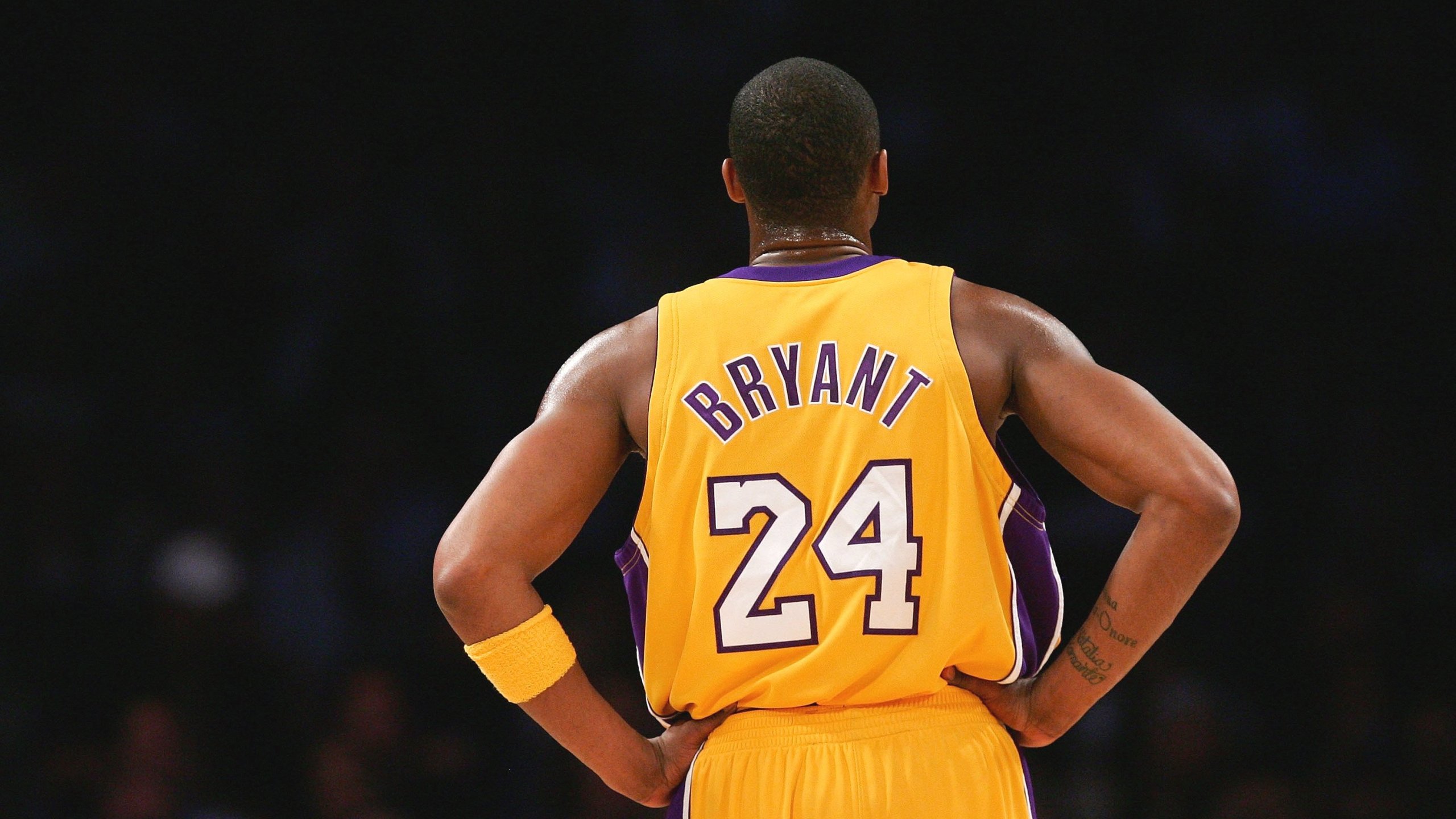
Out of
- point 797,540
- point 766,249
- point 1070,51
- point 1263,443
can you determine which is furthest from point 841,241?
point 1070,51

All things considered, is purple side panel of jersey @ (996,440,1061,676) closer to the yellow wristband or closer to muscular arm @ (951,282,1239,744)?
muscular arm @ (951,282,1239,744)

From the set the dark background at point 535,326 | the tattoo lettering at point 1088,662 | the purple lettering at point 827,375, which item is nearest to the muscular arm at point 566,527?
the purple lettering at point 827,375

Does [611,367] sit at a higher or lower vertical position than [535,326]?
higher

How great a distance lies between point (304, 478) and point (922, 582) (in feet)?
12.7

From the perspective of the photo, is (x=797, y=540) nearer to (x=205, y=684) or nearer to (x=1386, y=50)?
(x=205, y=684)

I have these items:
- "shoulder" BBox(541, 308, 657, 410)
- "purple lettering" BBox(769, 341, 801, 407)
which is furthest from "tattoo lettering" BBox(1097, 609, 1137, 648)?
"shoulder" BBox(541, 308, 657, 410)

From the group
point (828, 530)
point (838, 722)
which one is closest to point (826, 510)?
point (828, 530)

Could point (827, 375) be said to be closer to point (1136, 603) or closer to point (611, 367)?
point (611, 367)

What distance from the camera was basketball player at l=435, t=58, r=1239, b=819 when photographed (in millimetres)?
2172

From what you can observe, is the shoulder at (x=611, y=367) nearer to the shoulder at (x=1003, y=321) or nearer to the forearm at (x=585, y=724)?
the forearm at (x=585, y=724)

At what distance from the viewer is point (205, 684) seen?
16.8 feet

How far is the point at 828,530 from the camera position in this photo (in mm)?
2178

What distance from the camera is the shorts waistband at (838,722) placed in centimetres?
221

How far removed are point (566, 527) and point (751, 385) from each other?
0.38 metres
